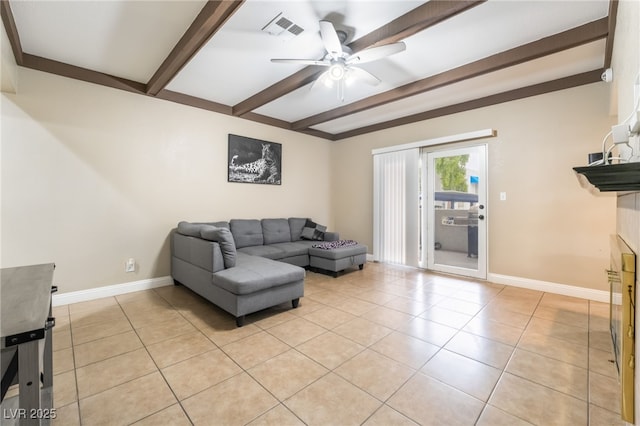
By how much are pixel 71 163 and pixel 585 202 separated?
589cm

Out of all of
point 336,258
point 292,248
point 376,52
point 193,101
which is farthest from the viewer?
point 292,248

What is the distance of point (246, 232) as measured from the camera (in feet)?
14.1

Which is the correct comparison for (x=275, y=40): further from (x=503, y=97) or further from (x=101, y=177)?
(x=503, y=97)

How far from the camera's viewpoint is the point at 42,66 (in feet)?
9.35

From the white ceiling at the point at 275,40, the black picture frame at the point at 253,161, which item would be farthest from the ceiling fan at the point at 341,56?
the black picture frame at the point at 253,161

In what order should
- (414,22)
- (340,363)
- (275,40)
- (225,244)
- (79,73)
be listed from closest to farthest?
(340,363), (414,22), (275,40), (225,244), (79,73)

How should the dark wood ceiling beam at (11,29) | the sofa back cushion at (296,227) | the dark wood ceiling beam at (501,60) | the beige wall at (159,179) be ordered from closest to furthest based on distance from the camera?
the dark wood ceiling beam at (11,29) → the dark wood ceiling beam at (501,60) → the beige wall at (159,179) → the sofa back cushion at (296,227)

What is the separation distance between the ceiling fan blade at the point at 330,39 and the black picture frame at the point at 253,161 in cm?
246

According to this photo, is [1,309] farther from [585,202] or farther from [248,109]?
[585,202]

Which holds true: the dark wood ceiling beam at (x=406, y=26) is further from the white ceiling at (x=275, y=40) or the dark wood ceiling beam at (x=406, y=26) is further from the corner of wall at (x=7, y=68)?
the corner of wall at (x=7, y=68)

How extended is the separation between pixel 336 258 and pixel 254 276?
1.71 meters

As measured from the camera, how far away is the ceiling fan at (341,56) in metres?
2.24

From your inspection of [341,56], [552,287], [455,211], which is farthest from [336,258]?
[552,287]

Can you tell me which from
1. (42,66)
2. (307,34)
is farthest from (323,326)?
(42,66)
